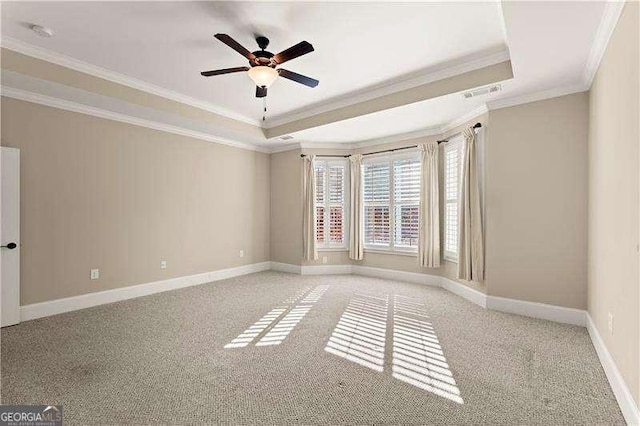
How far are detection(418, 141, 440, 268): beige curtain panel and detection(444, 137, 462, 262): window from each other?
0.14 m

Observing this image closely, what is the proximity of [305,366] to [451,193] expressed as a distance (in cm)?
375

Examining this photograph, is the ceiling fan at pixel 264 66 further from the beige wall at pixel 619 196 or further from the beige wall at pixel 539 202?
the beige wall at pixel 539 202

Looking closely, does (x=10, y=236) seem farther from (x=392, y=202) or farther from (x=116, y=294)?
(x=392, y=202)

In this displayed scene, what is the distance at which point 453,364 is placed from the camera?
2.61 metres

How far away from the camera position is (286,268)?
660 centimetres

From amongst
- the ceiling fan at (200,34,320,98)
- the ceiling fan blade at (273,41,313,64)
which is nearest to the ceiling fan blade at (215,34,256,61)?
the ceiling fan at (200,34,320,98)

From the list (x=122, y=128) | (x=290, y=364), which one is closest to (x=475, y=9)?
(x=290, y=364)

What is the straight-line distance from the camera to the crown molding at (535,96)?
3.54 meters

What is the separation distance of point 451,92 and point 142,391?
4.22 m

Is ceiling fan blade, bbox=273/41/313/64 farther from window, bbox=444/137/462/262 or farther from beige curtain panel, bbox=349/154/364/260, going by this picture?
beige curtain panel, bbox=349/154/364/260

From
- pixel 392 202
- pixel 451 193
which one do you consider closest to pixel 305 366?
pixel 451 193

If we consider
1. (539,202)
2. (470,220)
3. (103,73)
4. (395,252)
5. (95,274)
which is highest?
(103,73)

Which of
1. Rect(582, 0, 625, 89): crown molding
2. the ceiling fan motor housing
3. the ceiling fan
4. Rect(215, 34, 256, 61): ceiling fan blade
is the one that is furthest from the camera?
the ceiling fan motor housing

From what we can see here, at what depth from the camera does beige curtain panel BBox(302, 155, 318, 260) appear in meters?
6.29
